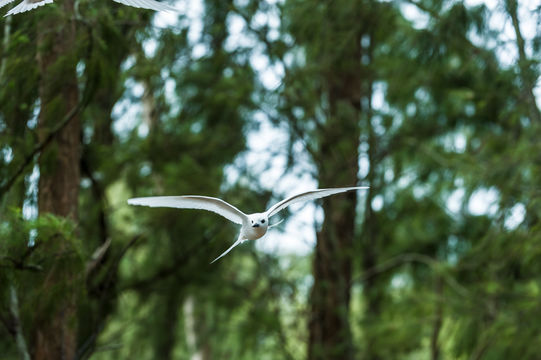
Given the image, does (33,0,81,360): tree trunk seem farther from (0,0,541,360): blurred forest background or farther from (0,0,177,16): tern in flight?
(0,0,177,16): tern in flight

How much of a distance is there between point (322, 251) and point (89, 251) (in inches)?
121

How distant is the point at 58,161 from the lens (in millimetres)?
4059

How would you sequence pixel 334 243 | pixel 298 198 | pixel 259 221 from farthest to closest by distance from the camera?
pixel 334 243 < pixel 298 198 < pixel 259 221

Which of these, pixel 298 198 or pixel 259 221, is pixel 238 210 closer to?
pixel 259 221

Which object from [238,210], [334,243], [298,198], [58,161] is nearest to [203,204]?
[238,210]

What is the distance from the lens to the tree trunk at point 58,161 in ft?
11.5

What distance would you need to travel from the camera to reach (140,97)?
639cm

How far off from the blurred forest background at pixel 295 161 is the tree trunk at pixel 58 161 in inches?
0.4

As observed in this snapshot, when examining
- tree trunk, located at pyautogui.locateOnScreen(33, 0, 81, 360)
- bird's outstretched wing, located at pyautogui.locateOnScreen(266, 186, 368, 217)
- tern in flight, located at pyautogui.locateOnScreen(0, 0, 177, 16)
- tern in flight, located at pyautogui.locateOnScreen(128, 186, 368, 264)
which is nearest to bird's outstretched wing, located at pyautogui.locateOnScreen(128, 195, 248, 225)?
tern in flight, located at pyautogui.locateOnScreen(128, 186, 368, 264)

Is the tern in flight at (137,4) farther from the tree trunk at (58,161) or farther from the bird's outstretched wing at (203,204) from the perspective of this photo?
the tree trunk at (58,161)

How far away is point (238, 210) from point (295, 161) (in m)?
4.60

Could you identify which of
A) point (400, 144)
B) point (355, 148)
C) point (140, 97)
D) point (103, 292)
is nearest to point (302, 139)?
point (355, 148)

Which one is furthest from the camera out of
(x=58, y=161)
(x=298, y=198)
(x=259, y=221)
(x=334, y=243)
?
(x=334, y=243)

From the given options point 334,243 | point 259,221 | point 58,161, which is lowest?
point 259,221
